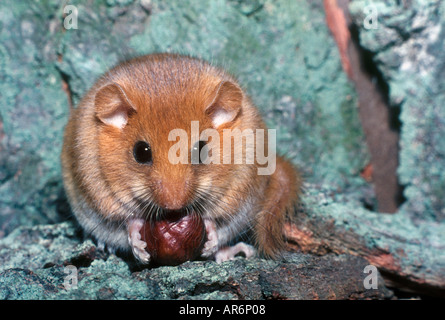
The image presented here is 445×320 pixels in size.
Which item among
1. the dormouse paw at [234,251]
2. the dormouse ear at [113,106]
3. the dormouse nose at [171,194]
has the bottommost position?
the dormouse paw at [234,251]

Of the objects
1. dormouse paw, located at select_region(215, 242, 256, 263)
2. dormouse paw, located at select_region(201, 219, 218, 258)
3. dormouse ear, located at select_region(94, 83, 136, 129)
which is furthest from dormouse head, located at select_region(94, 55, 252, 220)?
dormouse paw, located at select_region(215, 242, 256, 263)

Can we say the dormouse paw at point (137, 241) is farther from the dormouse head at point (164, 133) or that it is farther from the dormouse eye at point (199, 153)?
the dormouse eye at point (199, 153)

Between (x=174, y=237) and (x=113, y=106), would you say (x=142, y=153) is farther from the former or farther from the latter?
(x=174, y=237)

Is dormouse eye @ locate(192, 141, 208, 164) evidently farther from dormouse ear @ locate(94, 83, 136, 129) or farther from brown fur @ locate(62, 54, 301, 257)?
dormouse ear @ locate(94, 83, 136, 129)

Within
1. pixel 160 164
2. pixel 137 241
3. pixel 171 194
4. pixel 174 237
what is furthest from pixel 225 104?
pixel 137 241

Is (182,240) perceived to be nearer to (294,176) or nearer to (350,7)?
(294,176)

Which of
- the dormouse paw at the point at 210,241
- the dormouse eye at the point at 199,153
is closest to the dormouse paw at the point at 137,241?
the dormouse paw at the point at 210,241

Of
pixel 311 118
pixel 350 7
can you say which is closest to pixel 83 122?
pixel 311 118
